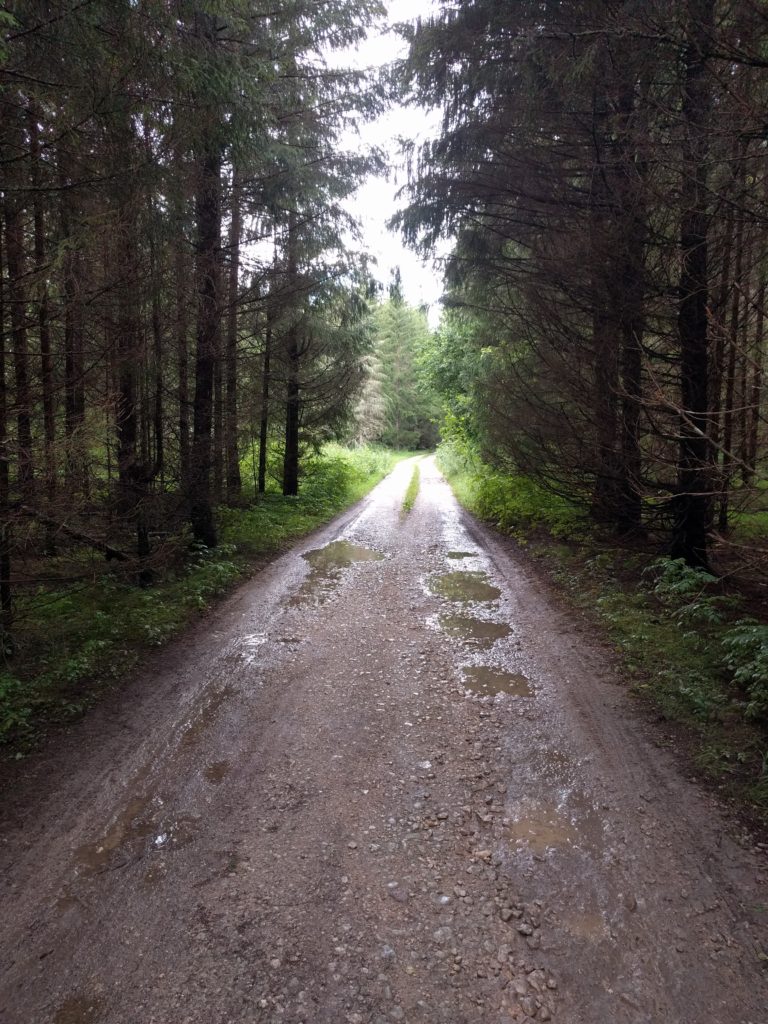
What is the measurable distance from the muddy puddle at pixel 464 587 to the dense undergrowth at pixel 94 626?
3406 mm

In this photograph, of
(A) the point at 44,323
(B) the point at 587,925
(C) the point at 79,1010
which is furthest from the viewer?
(A) the point at 44,323

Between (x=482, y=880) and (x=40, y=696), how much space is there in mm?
4228

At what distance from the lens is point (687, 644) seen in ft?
18.5

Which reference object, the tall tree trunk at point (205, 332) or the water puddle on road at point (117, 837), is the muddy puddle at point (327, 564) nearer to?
the tall tree trunk at point (205, 332)

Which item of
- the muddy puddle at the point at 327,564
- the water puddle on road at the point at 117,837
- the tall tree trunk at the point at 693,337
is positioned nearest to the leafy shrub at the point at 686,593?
the tall tree trunk at the point at 693,337

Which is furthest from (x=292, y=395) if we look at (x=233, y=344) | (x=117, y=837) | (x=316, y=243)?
(x=117, y=837)

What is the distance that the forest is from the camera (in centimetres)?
475

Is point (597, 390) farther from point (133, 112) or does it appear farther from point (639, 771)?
point (133, 112)

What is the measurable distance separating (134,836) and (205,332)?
809 centimetres

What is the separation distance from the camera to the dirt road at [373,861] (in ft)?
7.98

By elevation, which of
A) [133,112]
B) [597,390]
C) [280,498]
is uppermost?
[133,112]

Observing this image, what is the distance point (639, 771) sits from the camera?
13.0ft

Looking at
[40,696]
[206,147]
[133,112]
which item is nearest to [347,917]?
[40,696]

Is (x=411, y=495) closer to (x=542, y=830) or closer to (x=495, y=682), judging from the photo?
(x=495, y=682)
